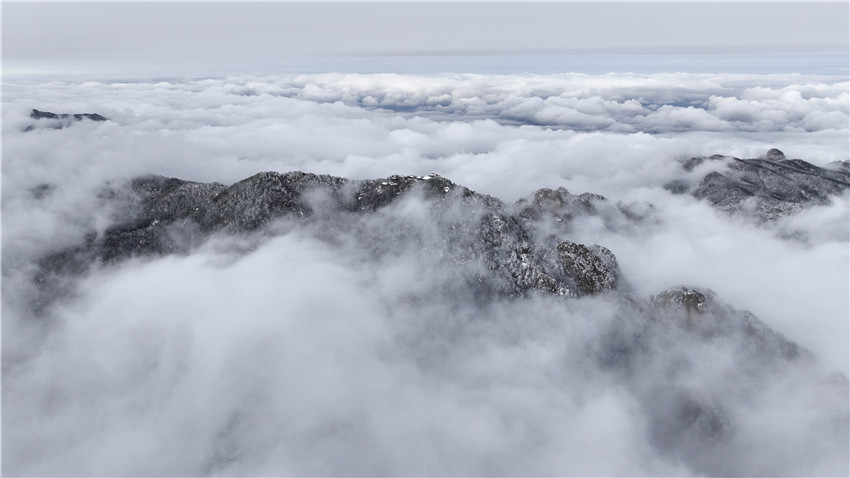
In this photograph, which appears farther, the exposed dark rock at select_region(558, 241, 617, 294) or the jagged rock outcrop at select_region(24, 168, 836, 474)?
the exposed dark rock at select_region(558, 241, 617, 294)

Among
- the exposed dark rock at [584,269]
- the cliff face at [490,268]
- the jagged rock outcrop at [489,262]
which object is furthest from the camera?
the exposed dark rock at [584,269]

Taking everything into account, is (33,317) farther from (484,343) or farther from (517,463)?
(517,463)

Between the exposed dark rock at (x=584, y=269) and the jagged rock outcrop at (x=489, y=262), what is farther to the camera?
the exposed dark rock at (x=584, y=269)

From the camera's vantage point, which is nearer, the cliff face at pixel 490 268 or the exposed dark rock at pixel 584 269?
the cliff face at pixel 490 268

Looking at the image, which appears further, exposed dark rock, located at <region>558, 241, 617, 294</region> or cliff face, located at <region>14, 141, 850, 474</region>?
exposed dark rock, located at <region>558, 241, 617, 294</region>

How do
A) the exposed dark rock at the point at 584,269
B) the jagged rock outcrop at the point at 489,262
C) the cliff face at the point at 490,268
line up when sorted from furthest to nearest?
the exposed dark rock at the point at 584,269 → the jagged rock outcrop at the point at 489,262 → the cliff face at the point at 490,268

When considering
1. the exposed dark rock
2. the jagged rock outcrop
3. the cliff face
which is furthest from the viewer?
the exposed dark rock

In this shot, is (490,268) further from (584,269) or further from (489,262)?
(584,269)

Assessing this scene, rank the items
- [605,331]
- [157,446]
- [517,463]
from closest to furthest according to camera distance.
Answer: [157,446] < [517,463] < [605,331]

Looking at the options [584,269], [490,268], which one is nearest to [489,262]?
[490,268]

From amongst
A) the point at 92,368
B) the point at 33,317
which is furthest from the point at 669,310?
the point at 33,317

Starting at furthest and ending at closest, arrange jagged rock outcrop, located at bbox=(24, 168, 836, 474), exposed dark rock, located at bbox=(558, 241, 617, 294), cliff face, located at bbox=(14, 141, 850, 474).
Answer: exposed dark rock, located at bbox=(558, 241, 617, 294) < jagged rock outcrop, located at bbox=(24, 168, 836, 474) < cliff face, located at bbox=(14, 141, 850, 474)
